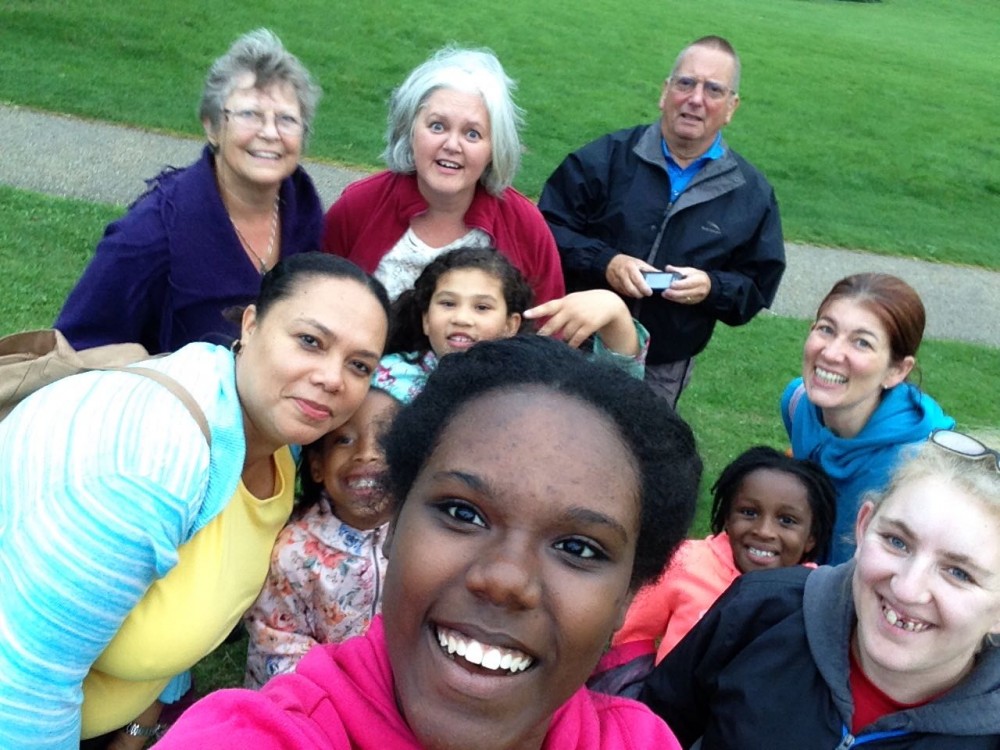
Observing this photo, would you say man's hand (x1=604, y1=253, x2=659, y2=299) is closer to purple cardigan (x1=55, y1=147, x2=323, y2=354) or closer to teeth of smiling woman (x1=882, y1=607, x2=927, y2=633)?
purple cardigan (x1=55, y1=147, x2=323, y2=354)

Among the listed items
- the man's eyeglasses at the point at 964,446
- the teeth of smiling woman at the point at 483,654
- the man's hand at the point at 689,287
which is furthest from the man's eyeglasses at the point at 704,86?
the teeth of smiling woman at the point at 483,654

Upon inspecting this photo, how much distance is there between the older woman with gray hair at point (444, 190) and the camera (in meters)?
3.70

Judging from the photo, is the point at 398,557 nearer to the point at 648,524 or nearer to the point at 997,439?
the point at 648,524

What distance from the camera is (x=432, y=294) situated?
11.4 feet

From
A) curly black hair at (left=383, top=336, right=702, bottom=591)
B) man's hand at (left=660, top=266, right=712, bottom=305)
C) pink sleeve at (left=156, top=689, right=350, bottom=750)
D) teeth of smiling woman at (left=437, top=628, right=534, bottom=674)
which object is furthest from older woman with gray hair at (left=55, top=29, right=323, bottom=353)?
teeth of smiling woman at (left=437, top=628, right=534, bottom=674)

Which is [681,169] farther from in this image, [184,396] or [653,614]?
[184,396]

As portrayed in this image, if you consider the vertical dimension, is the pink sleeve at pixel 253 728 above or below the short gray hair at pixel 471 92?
below

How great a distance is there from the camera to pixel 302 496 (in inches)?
128

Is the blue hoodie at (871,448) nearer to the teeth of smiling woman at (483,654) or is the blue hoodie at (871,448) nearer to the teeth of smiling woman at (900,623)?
the teeth of smiling woman at (900,623)

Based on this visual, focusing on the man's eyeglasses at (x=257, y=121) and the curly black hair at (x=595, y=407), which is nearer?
the curly black hair at (x=595, y=407)

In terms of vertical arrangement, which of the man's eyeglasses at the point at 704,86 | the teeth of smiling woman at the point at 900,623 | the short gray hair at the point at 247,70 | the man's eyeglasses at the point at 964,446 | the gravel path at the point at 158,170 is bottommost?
the gravel path at the point at 158,170

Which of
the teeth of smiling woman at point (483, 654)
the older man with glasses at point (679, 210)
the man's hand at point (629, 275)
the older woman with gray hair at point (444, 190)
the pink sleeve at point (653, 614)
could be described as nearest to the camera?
the teeth of smiling woman at point (483, 654)

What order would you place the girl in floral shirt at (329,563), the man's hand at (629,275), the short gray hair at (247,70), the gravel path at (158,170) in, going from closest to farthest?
the girl in floral shirt at (329,563) → the short gray hair at (247,70) → the man's hand at (629,275) → the gravel path at (158,170)

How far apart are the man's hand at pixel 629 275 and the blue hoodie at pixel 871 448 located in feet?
3.10
